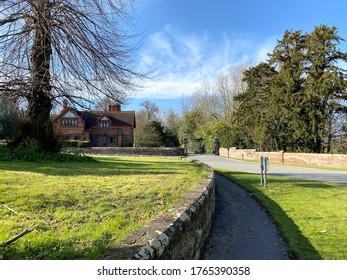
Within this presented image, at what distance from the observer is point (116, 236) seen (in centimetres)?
322

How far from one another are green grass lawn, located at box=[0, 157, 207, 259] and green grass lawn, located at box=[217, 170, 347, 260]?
85.5 inches

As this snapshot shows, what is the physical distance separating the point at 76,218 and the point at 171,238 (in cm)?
154

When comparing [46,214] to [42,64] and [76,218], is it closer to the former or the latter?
[76,218]

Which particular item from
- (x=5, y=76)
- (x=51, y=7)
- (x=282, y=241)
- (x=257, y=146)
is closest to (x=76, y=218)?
(x=282, y=241)

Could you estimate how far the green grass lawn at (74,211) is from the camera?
2.84 metres

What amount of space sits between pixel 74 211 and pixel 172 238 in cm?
183

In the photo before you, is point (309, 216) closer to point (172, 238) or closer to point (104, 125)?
point (172, 238)

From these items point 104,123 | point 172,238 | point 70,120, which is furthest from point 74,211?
point 104,123

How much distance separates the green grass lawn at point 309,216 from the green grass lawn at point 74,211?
2.17 meters

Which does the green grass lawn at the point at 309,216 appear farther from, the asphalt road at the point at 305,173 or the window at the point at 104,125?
the window at the point at 104,125

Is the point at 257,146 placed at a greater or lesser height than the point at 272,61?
lesser

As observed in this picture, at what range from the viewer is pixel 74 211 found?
13.7 ft

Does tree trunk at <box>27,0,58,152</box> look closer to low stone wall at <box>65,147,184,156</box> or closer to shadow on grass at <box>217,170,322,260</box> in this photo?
shadow on grass at <box>217,170,322,260</box>

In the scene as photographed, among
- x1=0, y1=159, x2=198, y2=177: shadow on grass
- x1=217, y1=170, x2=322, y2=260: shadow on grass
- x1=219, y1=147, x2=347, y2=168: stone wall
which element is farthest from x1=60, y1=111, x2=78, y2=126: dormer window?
x1=217, y1=170, x2=322, y2=260: shadow on grass
